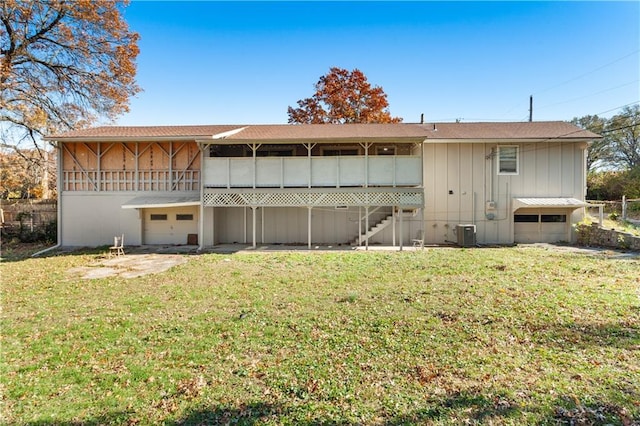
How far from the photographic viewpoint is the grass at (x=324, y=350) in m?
3.06

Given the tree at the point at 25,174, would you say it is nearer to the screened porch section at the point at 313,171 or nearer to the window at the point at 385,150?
the screened porch section at the point at 313,171

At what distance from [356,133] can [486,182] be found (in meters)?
6.43

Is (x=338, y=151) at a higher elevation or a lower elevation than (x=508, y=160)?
higher

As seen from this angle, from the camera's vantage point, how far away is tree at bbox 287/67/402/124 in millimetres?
28109

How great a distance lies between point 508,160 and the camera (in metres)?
15.2

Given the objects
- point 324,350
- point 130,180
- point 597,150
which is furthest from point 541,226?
point 597,150

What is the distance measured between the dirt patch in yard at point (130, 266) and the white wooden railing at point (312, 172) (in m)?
3.52

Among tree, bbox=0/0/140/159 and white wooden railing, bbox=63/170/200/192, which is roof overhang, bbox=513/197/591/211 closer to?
white wooden railing, bbox=63/170/200/192

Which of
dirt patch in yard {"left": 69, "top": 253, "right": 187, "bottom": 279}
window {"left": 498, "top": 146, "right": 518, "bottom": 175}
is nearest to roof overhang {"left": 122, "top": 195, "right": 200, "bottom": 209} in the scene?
dirt patch in yard {"left": 69, "top": 253, "right": 187, "bottom": 279}

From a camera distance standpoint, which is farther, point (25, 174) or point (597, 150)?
point (597, 150)

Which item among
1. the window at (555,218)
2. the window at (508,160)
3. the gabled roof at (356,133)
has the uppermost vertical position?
the gabled roof at (356,133)

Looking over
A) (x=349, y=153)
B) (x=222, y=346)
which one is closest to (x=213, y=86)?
(x=349, y=153)

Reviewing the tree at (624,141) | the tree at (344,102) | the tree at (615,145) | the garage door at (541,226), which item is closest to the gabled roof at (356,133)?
the garage door at (541,226)

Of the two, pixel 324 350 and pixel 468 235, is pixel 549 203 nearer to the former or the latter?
pixel 468 235
